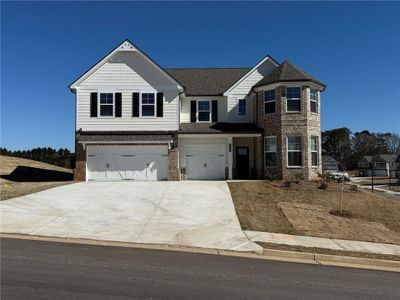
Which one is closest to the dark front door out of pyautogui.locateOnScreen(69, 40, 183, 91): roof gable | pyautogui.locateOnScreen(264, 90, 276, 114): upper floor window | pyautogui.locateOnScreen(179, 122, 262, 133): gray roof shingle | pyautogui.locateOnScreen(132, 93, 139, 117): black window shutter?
pyautogui.locateOnScreen(179, 122, 262, 133): gray roof shingle

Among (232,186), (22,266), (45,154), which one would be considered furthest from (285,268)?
(45,154)

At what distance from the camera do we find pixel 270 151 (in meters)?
23.7

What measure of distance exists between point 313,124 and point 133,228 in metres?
14.8

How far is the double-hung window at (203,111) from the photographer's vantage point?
26.5 metres

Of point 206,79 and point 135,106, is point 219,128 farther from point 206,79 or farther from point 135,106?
point 135,106

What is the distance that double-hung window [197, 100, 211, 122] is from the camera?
26.5m

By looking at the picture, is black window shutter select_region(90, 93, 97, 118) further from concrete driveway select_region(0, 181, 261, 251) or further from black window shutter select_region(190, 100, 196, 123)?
black window shutter select_region(190, 100, 196, 123)

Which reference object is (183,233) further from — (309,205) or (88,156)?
(88,156)

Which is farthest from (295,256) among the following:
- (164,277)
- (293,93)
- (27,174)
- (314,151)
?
(27,174)

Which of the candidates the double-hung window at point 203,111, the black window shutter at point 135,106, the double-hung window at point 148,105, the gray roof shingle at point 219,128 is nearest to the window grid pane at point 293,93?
the gray roof shingle at point 219,128

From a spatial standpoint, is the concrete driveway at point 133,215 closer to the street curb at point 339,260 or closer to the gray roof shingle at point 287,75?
the street curb at point 339,260

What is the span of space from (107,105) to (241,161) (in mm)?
9651

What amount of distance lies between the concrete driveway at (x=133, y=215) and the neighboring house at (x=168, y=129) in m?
3.89

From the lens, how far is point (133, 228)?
12344mm
